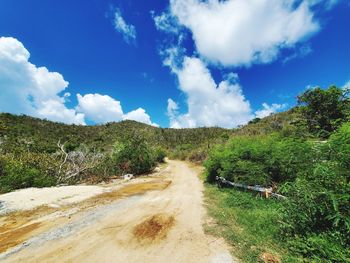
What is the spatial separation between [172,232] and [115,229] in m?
1.74

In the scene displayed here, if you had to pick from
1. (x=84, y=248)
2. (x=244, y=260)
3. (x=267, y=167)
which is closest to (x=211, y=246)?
(x=244, y=260)

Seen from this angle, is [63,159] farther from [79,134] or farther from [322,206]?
[79,134]

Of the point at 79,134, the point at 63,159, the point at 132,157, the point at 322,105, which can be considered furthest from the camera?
the point at 79,134

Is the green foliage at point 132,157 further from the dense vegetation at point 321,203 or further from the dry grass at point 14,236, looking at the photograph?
the dense vegetation at point 321,203

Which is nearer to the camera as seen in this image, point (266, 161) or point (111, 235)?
point (111, 235)

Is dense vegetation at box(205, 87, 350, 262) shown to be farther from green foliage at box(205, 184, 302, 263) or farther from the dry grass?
the dry grass

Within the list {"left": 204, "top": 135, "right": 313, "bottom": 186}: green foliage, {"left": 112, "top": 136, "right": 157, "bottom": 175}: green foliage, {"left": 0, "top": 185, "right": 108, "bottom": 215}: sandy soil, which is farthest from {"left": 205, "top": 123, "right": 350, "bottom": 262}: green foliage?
{"left": 112, "top": 136, "right": 157, "bottom": 175}: green foliage

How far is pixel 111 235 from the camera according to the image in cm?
616

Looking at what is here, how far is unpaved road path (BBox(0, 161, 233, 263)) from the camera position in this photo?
16.4ft

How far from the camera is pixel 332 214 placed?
15.6 feet

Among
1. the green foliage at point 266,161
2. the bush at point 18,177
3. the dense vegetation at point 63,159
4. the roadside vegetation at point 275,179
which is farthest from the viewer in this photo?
the dense vegetation at point 63,159

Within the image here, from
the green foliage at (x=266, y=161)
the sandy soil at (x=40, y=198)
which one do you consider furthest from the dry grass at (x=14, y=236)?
the green foliage at (x=266, y=161)

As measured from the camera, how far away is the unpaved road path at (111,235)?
5.00 m

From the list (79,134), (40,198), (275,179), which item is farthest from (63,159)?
(79,134)
